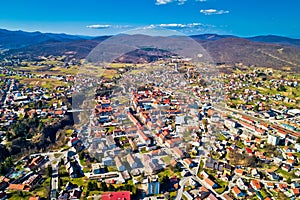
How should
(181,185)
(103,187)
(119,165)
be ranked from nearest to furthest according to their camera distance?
(103,187) → (181,185) → (119,165)

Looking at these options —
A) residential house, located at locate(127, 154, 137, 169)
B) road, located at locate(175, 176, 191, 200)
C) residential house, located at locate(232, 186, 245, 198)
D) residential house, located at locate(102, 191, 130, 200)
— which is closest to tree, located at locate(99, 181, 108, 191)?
residential house, located at locate(102, 191, 130, 200)

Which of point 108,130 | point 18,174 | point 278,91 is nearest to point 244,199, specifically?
point 108,130

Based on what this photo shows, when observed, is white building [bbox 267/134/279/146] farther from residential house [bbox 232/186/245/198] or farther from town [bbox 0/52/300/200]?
residential house [bbox 232/186/245/198]

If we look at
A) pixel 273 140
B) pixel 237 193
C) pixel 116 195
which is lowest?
pixel 237 193

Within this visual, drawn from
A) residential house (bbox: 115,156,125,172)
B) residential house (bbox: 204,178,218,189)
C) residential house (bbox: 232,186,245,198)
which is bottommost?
residential house (bbox: 232,186,245,198)

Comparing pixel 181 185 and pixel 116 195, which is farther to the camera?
pixel 181 185

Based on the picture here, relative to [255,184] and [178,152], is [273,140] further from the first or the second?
[178,152]

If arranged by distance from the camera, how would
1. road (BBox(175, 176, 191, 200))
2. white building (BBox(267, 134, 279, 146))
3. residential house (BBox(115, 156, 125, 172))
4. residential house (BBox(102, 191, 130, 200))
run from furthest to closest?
white building (BBox(267, 134, 279, 146)) < residential house (BBox(115, 156, 125, 172)) < road (BBox(175, 176, 191, 200)) < residential house (BBox(102, 191, 130, 200))

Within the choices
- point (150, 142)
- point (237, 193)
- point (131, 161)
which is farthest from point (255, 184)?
point (131, 161)

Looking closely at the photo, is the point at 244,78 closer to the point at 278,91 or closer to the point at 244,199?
the point at 278,91

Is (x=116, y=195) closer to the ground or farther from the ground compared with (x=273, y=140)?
closer to the ground
